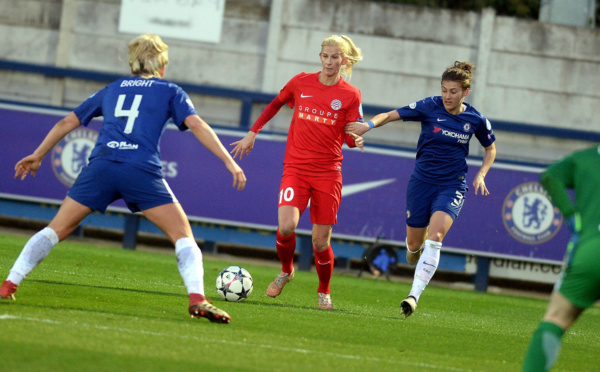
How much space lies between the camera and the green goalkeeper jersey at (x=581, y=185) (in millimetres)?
4328

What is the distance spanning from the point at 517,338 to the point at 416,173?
1967 millimetres

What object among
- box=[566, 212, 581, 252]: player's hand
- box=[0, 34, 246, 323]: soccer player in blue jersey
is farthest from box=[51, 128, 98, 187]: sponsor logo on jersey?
box=[566, 212, 581, 252]: player's hand

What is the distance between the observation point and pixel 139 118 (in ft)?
19.7

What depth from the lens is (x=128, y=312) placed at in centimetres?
647

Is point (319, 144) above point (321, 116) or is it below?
below

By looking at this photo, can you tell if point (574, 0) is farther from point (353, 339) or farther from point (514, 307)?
point (353, 339)

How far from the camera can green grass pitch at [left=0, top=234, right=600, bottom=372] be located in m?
4.86

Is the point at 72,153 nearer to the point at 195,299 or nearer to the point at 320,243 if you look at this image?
the point at 320,243

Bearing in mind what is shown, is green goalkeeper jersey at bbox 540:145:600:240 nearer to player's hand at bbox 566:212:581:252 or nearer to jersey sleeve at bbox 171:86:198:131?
player's hand at bbox 566:212:581:252

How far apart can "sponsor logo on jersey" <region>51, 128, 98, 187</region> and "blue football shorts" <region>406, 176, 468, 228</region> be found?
7.53 meters

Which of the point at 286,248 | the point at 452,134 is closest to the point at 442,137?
the point at 452,134

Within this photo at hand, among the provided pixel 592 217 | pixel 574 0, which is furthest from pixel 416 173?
pixel 574 0

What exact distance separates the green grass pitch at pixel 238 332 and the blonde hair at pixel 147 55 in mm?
1804

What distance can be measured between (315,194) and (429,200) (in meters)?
1.28
